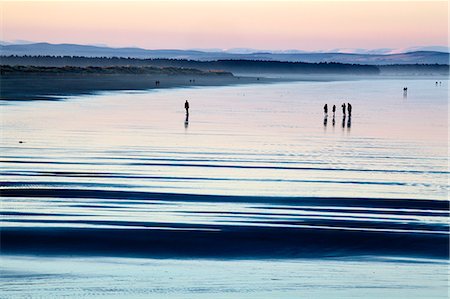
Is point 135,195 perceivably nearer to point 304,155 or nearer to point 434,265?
point 434,265

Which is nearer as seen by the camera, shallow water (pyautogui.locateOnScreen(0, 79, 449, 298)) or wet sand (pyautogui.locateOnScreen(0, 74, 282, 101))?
shallow water (pyautogui.locateOnScreen(0, 79, 449, 298))

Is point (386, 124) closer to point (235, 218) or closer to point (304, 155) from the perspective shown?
point (304, 155)

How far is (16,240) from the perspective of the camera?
1488 centimetres

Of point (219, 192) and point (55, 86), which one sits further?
point (55, 86)

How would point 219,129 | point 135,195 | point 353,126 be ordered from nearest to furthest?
point 135,195 → point 219,129 → point 353,126

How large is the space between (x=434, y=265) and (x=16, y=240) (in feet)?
20.9

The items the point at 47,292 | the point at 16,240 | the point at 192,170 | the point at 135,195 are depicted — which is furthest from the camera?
the point at 192,170

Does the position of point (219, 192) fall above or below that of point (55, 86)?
below

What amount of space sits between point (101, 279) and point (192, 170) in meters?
12.5

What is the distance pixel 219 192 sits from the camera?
21.0 meters

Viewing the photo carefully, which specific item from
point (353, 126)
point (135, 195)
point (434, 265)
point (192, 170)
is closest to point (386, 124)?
point (353, 126)

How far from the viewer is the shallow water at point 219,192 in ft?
49.5

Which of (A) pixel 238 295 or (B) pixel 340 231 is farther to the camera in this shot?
(B) pixel 340 231

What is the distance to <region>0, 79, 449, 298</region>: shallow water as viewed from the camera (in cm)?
1508
